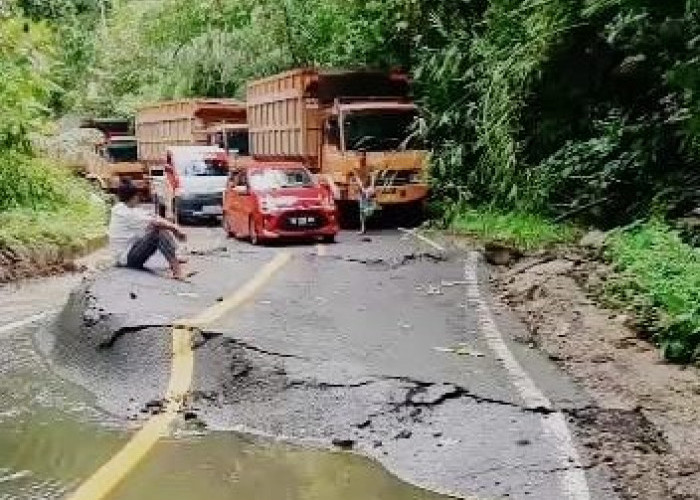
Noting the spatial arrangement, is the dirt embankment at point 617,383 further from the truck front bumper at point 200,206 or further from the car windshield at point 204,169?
the car windshield at point 204,169

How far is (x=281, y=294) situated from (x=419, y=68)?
44.5 feet

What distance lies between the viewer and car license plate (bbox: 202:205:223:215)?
25750 millimetres

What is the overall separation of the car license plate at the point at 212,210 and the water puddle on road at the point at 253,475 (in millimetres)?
19263

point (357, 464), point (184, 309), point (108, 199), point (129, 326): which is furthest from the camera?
point (108, 199)

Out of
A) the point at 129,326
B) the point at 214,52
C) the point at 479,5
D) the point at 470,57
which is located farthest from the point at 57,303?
the point at 214,52

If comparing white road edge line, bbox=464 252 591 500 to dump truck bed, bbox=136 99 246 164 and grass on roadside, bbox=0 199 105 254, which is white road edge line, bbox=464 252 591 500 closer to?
grass on roadside, bbox=0 199 105 254

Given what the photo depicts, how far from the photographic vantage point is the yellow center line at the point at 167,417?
19.2 feet

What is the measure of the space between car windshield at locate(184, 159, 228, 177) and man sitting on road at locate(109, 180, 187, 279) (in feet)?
45.7

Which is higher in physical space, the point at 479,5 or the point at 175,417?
the point at 479,5

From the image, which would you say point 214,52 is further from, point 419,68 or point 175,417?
point 175,417

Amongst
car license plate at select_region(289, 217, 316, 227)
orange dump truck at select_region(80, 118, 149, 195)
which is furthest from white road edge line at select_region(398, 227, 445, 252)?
orange dump truck at select_region(80, 118, 149, 195)

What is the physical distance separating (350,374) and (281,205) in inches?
458

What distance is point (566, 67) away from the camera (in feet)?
63.7

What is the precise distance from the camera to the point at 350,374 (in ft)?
26.0
